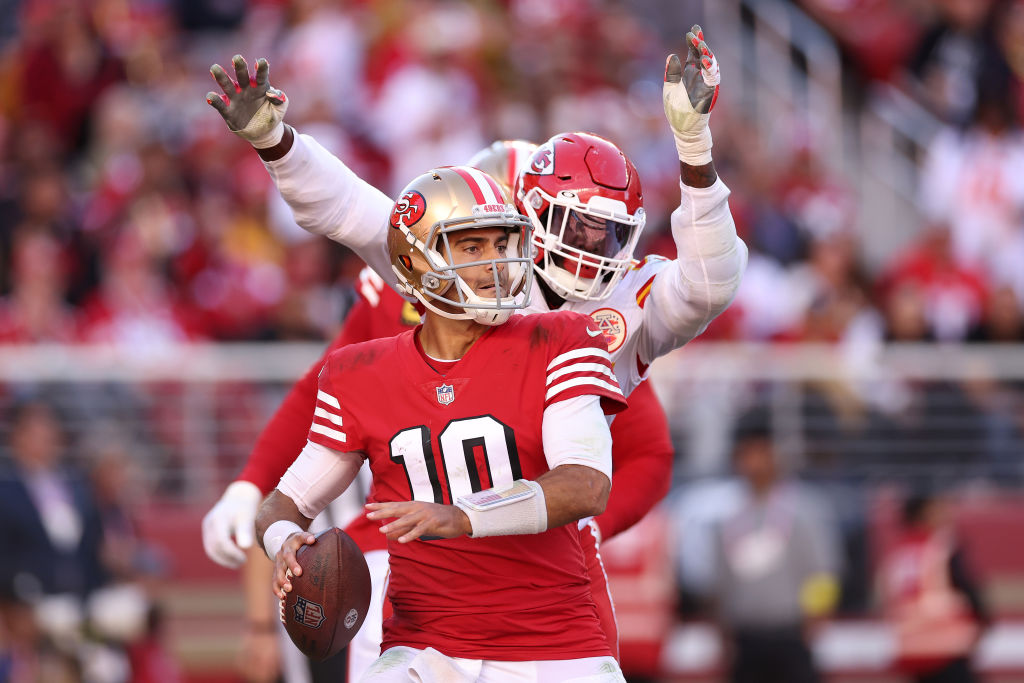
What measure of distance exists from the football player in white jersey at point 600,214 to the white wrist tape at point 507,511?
39.8 inches

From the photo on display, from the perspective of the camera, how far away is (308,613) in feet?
12.2

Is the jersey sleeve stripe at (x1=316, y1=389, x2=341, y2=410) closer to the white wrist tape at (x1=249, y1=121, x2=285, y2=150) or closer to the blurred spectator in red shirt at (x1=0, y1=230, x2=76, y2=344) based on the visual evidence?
the white wrist tape at (x1=249, y1=121, x2=285, y2=150)

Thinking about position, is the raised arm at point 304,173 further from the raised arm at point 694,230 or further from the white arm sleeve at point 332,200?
the raised arm at point 694,230

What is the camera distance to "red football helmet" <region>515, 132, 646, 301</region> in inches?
177

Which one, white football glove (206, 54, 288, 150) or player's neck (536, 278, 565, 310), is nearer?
white football glove (206, 54, 288, 150)

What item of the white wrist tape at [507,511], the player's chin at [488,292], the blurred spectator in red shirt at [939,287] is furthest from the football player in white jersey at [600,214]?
the blurred spectator in red shirt at [939,287]

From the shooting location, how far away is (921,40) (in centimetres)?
1349

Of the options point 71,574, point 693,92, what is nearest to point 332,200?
point 693,92

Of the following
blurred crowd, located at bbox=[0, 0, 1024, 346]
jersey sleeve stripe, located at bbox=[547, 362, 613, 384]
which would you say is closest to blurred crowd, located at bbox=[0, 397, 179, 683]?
blurred crowd, located at bbox=[0, 0, 1024, 346]

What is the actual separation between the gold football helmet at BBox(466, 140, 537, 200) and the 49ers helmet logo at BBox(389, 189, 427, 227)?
2.93 feet

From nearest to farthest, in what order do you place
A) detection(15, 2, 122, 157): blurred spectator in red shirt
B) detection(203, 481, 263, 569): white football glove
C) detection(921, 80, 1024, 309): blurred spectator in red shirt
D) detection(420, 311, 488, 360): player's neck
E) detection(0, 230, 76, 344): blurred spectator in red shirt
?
1. detection(420, 311, 488, 360): player's neck
2. detection(203, 481, 263, 569): white football glove
3. detection(0, 230, 76, 344): blurred spectator in red shirt
4. detection(921, 80, 1024, 309): blurred spectator in red shirt
5. detection(15, 2, 122, 157): blurred spectator in red shirt

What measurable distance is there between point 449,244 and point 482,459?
554 mm

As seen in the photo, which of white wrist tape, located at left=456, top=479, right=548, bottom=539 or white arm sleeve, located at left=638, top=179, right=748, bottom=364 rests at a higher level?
white arm sleeve, located at left=638, top=179, right=748, bottom=364

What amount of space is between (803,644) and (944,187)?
4620mm
